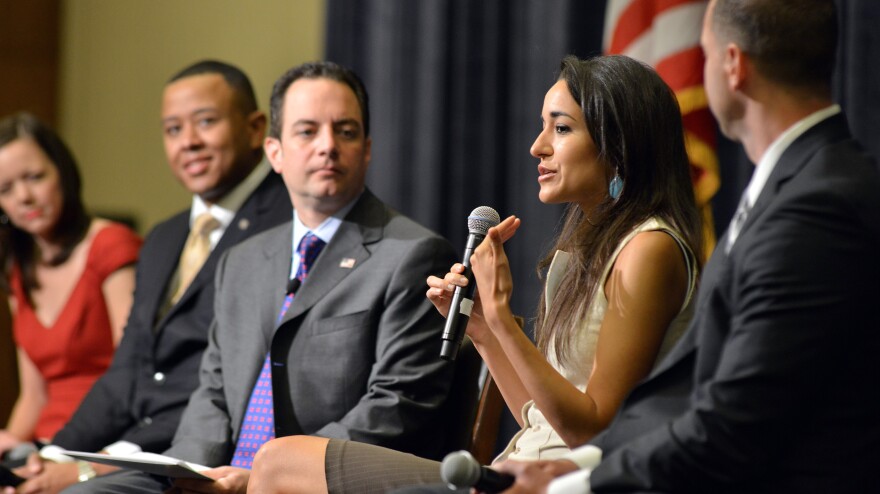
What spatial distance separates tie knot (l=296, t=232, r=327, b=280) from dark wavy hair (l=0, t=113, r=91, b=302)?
51.4 inches

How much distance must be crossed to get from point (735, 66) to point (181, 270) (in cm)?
217

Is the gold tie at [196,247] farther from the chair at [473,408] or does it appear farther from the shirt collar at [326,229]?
the chair at [473,408]

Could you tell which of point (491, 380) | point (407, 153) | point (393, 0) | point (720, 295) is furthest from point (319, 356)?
point (393, 0)

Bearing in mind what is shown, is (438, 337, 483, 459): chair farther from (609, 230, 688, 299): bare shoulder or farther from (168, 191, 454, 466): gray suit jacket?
(609, 230, 688, 299): bare shoulder

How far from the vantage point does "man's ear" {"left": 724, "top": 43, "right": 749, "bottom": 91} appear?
1556 mm

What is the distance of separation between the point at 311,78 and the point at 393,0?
169 centimetres

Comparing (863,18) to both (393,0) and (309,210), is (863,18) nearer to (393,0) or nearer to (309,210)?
(309,210)

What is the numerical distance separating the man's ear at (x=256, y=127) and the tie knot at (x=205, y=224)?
27 centimetres

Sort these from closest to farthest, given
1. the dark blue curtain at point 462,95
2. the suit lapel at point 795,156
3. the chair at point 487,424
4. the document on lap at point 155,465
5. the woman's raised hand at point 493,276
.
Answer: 1. the suit lapel at point 795,156
2. the woman's raised hand at point 493,276
3. the document on lap at point 155,465
4. the chair at point 487,424
5. the dark blue curtain at point 462,95

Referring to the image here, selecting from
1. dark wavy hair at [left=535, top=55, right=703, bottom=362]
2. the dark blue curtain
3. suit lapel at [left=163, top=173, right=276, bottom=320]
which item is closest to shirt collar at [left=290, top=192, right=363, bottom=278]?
suit lapel at [left=163, top=173, right=276, bottom=320]

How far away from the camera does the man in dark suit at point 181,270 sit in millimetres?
3066

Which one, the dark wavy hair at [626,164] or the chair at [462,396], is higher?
the dark wavy hair at [626,164]

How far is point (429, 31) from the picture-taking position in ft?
14.1

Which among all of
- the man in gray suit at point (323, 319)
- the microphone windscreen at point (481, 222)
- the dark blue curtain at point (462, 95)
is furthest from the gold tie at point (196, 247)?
the microphone windscreen at point (481, 222)
